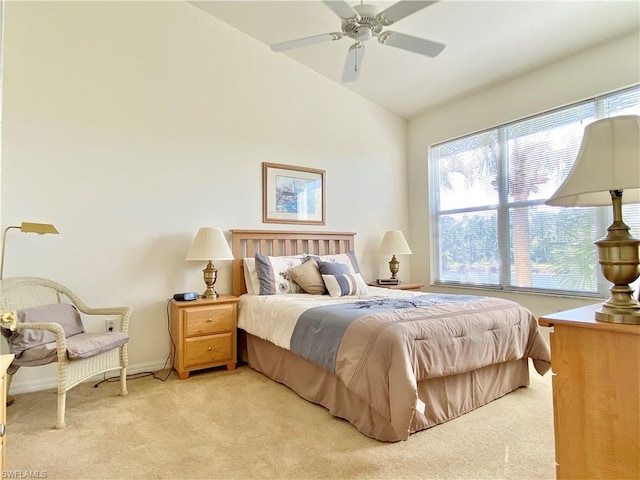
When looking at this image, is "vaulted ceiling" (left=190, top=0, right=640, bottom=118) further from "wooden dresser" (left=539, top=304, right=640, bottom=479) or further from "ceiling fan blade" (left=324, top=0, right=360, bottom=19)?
"wooden dresser" (left=539, top=304, right=640, bottom=479)

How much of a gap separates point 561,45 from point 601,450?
11.6 feet

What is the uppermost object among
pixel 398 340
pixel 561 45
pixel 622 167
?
pixel 561 45

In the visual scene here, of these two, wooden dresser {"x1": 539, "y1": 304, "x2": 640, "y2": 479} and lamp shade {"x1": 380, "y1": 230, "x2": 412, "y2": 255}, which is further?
lamp shade {"x1": 380, "y1": 230, "x2": 412, "y2": 255}

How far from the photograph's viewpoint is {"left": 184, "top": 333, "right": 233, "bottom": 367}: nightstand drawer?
10.0 feet

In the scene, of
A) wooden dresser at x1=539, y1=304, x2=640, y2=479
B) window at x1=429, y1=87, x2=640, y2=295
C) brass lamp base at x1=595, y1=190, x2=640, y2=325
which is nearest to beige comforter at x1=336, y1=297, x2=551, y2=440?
wooden dresser at x1=539, y1=304, x2=640, y2=479

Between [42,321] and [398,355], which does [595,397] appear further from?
[42,321]

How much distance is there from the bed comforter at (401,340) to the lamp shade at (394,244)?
1548mm

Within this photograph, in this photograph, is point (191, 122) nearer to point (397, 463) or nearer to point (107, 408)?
point (107, 408)

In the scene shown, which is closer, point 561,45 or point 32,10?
point 32,10

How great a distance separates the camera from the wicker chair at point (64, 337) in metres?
2.24

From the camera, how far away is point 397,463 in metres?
1.80

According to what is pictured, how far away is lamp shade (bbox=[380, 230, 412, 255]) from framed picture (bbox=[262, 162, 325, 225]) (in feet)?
2.76

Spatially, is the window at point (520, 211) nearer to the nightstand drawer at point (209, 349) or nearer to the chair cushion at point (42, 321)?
the nightstand drawer at point (209, 349)

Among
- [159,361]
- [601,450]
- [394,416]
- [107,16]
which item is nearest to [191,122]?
[107,16]
